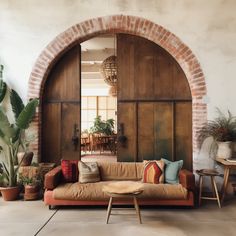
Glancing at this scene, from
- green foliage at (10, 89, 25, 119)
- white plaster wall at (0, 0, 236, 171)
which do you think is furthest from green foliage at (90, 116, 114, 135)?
green foliage at (10, 89, 25, 119)

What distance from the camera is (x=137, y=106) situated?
5.99m

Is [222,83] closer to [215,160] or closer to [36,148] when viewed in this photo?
[215,160]

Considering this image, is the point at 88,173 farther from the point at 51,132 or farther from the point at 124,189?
the point at 51,132

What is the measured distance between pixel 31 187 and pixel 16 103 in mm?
1665

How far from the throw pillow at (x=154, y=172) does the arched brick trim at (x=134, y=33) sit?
3.24 feet

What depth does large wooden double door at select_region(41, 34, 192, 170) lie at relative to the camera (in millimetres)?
5930

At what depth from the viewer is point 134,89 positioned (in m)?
6.00

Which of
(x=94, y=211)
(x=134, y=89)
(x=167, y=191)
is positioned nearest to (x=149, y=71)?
(x=134, y=89)

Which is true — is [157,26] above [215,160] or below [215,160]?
above

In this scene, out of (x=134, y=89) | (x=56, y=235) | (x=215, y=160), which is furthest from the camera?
(x=134, y=89)

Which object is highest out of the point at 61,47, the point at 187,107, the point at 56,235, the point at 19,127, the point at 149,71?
the point at 61,47

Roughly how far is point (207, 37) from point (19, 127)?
4019 millimetres

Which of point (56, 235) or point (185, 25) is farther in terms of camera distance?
point (185, 25)

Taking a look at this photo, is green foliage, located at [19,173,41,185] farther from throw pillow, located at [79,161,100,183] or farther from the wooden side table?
the wooden side table
